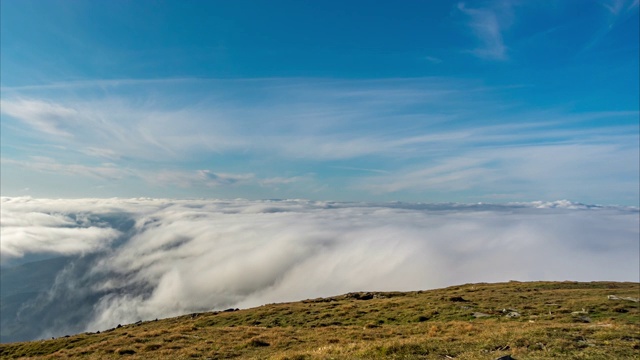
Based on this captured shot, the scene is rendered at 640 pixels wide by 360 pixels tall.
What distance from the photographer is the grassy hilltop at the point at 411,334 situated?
17203mm

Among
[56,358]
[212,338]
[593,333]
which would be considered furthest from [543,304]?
[56,358]

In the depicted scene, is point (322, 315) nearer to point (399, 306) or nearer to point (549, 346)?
point (399, 306)

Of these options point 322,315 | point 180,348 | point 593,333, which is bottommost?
point 322,315

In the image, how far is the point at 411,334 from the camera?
2781 cm

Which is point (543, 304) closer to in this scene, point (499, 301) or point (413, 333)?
point (499, 301)

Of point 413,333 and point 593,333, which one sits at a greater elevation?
point 593,333

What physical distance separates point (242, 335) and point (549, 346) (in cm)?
2487

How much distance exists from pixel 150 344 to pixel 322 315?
22.4 metres

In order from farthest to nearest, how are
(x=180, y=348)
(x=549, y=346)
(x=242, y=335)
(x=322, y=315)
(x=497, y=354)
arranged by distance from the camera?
(x=322, y=315), (x=242, y=335), (x=180, y=348), (x=549, y=346), (x=497, y=354)

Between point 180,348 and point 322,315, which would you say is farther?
point 322,315

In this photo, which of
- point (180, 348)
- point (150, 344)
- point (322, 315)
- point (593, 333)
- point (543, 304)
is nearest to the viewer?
point (593, 333)

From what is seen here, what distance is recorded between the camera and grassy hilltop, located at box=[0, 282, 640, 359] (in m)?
17.2

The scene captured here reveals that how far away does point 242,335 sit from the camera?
31453mm

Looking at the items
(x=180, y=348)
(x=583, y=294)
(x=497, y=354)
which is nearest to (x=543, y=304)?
(x=583, y=294)
